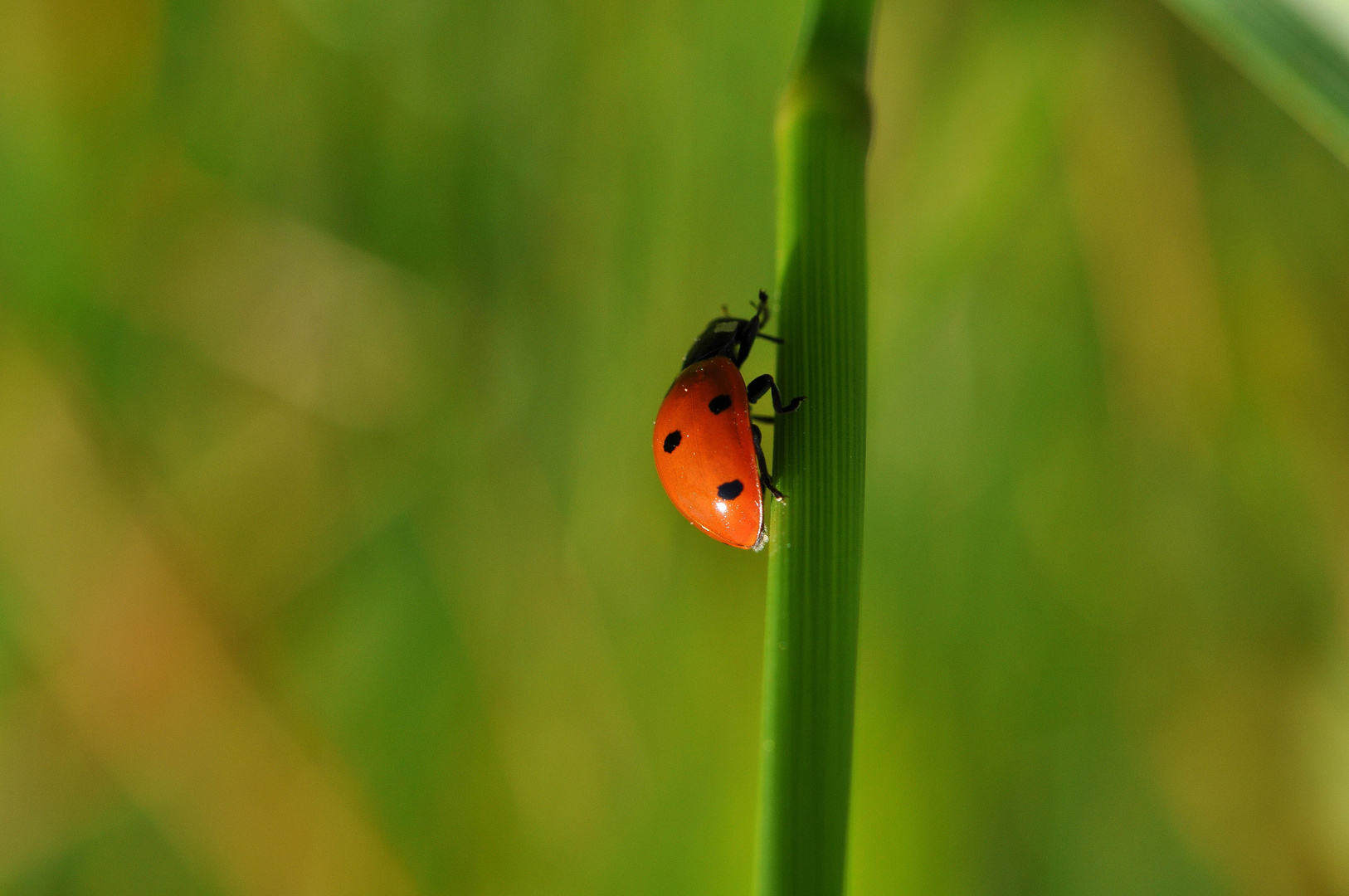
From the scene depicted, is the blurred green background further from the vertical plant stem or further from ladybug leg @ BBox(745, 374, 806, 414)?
the vertical plant stem

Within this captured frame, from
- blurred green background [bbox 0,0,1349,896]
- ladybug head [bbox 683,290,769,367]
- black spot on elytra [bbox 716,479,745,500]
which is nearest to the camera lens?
black spot on elytra [bbox 716,479,745,500]

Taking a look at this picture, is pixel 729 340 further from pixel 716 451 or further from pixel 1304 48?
pixel 1304 48

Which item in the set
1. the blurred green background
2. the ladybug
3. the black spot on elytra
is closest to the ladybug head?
the ladybug

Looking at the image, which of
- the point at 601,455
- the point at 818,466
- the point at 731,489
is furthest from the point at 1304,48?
the point at 601,455

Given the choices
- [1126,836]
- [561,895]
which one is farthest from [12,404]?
[1126,836]

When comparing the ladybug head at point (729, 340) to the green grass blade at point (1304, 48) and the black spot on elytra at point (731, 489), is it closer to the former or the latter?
the black spot on elytra at point (731, 489)

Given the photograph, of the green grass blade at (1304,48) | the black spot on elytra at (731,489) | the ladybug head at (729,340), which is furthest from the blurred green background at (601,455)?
the green grass blade at (1304,48)
